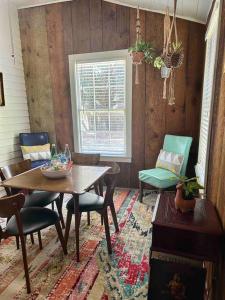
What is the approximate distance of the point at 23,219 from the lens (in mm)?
1874

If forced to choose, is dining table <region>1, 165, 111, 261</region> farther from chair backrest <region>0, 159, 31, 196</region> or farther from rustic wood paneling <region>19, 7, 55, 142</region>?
rustic wood paneling <region>19, 7, 55, 142</region>

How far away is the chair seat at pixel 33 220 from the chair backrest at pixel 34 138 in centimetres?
194

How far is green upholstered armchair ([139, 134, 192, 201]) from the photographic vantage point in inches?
109

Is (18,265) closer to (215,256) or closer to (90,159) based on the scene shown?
(90,159)

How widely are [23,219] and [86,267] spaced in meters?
0.68

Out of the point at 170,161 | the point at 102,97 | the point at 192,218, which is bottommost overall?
the point at 170,161

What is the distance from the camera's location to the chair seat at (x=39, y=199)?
2296mm

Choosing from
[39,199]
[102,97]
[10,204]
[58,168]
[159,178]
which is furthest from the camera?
[102,97]

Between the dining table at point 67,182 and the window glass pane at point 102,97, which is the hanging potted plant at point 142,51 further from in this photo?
the dining table at point 67,182

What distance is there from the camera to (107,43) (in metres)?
3.39

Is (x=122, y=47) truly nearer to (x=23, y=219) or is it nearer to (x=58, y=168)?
(x=58, y=168)

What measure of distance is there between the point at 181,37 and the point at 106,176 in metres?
2.27

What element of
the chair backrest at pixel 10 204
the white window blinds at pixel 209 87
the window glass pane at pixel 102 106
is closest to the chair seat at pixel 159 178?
the white window blinds at pixel 209 87

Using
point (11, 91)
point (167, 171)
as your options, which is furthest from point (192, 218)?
point (11, 91)
